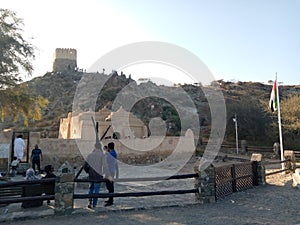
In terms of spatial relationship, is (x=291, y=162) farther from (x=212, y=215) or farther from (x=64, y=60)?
(x=64, y=60)

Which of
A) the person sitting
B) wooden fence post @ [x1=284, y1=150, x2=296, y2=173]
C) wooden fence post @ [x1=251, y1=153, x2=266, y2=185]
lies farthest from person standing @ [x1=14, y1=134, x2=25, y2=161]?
wooden fence post @ [x1=284, y1=150, x2=296, y2=173]

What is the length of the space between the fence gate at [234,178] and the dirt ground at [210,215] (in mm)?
385

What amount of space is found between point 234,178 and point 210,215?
2.84 meters

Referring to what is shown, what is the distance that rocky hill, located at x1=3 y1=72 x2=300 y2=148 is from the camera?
35531 millimetres

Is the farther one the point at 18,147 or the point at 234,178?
the point at 18,147

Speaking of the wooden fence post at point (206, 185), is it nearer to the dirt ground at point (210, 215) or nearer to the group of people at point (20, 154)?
the dirt ground at point (210, 215)

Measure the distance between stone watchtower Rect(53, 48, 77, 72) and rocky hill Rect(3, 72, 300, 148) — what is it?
3.91 meters

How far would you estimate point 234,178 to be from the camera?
8.79m

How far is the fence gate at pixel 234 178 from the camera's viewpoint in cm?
798

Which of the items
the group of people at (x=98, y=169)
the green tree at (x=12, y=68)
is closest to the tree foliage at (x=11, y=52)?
the green tree at (x=12, y=68)

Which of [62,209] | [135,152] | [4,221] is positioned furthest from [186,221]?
[135,152]

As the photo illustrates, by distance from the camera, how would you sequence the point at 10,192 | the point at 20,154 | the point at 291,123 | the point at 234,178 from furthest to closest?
the point at 291,123 → the point at 20,154 → the point at 234,178 → the point at 10,192

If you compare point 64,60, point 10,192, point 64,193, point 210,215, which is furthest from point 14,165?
point 64,60

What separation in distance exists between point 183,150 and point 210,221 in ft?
55.3
